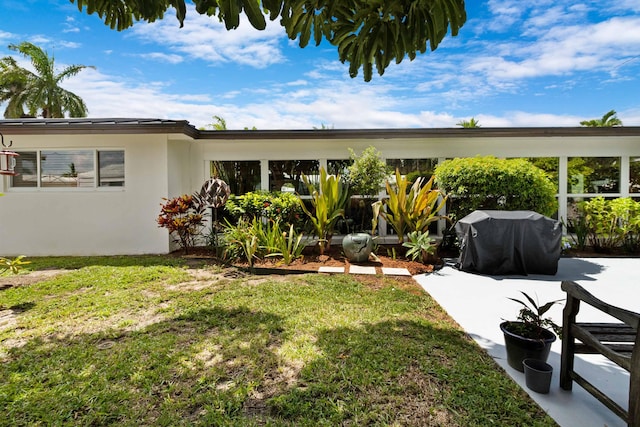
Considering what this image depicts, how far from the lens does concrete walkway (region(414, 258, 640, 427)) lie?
242 centimetres

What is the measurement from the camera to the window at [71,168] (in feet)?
27.5

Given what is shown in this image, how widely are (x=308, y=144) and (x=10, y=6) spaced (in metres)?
6.82

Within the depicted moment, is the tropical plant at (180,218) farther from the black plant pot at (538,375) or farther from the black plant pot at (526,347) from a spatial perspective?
the black plant pot at (538,375)

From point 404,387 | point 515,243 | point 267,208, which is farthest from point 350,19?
point 515,243

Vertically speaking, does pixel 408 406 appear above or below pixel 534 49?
below

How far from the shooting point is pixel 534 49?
10555 mm

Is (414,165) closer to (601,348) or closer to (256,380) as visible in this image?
(601,348)

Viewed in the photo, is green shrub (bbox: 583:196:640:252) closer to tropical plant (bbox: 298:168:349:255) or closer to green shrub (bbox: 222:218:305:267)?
tropical plant (bbox: 298:168:349:255)

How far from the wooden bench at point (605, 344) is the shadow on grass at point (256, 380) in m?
0.41

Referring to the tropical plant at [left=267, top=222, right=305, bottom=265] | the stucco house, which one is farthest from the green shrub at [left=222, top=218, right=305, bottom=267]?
the stucco house

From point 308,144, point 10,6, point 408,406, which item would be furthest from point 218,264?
point 10,6

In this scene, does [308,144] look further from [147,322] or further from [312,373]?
[312,373]

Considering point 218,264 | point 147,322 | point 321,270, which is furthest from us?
point 218,264

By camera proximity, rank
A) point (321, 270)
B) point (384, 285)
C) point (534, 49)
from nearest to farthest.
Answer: point (384, 285) → point (321, 270) → point (534, 49)
